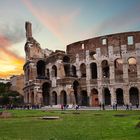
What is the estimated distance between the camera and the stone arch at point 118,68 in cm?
5850

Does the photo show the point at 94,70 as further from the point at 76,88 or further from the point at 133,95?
the point at 133,95

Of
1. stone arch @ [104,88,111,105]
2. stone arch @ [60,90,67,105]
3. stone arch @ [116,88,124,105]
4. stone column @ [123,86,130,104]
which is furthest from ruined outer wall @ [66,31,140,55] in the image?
stone arch @ [60,90,67,105]

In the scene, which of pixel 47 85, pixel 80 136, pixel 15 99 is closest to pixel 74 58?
pixel 47 85

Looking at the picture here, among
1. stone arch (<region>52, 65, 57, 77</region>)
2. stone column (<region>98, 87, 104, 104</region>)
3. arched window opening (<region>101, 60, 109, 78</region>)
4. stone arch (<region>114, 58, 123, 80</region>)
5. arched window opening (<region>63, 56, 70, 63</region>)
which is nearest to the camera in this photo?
stone arch (<region>114, 58, 123, 80</region>)

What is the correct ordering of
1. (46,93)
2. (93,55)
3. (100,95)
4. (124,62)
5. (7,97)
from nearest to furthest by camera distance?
(124,62), (100,95), (93,55), (46,93), (7,97)

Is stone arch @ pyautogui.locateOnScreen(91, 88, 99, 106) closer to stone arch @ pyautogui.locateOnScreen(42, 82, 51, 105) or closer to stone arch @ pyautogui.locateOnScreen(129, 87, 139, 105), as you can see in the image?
stone arch @ pyautogui.locateOnScreen(129, 87, 139, 105)

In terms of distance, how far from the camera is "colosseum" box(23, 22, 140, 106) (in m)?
57.7

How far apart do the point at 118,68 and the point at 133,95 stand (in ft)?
24.0

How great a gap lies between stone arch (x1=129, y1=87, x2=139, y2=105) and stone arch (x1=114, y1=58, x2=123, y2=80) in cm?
314

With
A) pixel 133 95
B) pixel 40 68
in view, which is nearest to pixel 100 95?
pixel 133 95

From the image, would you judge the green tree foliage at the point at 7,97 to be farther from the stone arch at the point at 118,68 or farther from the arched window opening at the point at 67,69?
the stone arch at the point at 118,68

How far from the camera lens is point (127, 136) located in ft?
46.8

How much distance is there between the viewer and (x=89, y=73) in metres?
62.0

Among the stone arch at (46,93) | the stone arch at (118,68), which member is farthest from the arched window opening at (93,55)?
the stone arch at (46,93)
